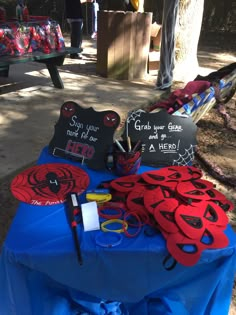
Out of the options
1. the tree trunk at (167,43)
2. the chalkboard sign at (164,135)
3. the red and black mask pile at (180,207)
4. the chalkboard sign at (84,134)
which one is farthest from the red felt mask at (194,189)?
the tree trunk at (167,43)

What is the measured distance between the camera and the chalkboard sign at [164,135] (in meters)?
2.10

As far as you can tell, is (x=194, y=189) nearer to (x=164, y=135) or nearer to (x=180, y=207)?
(x=180, y=207)

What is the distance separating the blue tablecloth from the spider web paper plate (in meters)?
0.06

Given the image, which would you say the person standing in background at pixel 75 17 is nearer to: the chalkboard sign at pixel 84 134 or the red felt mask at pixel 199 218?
the chalkboard sign at pixel 84 134

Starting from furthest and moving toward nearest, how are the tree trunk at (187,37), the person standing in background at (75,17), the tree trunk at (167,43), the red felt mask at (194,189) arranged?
the person standing in background at (75,17) → the tree trunk at (187,37) → the tree trunk at (167,43) → the red felt mask at (194,189)

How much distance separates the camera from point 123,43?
6.10 meters

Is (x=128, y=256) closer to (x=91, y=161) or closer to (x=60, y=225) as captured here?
(x=60, y=225)

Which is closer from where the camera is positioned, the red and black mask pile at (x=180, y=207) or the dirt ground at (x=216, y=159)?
the red and black mask pile at (x=180, y=207)

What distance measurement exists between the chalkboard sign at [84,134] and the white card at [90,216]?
0.48m

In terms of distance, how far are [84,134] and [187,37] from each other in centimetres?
477

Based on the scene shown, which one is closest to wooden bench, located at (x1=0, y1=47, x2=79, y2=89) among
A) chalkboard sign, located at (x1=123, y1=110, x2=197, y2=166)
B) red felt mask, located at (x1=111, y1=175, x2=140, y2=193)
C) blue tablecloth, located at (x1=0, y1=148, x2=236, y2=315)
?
chalkboard sign, located at (x1=123, y1=110, x2=197, y2=166)

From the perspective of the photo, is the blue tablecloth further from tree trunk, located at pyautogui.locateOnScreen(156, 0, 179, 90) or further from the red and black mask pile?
tree trunk, located at pyautogui.locateOnScreen(156, 0, 179, 90)

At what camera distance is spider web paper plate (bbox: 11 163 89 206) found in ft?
5.38

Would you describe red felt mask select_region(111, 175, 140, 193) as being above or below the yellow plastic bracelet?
above
